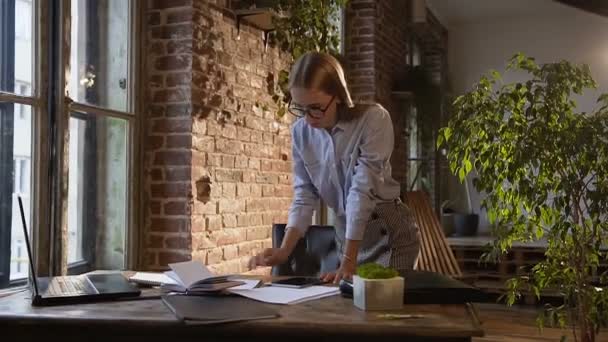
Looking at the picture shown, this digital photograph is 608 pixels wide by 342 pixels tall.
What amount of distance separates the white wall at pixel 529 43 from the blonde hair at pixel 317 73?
5590 mm

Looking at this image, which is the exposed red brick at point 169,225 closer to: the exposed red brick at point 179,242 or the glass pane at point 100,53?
the exposed red brick at point 179,242

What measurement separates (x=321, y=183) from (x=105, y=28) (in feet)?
3.91

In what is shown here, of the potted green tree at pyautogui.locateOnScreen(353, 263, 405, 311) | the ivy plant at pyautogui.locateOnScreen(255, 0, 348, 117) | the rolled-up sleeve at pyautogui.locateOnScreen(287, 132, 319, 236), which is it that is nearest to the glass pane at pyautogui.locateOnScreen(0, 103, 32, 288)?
the rolled-up sleeve at pyautogui.locateOnScreen(287, 132, 319, 236)

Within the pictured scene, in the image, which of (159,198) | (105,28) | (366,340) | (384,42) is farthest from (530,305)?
(366,340)

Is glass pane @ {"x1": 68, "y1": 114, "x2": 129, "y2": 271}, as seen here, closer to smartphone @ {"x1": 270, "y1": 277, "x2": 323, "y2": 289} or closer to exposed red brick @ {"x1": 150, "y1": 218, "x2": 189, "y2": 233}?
exposed red brick @ {"x1": 150, "y1": 218, "x2": 189, "y2": 233}

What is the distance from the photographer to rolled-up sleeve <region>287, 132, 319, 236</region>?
2.06 meters

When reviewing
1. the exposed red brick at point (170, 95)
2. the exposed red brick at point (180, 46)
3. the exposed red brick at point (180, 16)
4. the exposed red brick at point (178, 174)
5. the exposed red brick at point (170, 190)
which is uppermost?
the exposed red brick at point (180, 16)

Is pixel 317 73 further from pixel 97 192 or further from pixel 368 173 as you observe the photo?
pixel 97 192

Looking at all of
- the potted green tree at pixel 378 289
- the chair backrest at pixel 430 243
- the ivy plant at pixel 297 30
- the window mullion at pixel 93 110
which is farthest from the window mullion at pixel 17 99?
the chair backrest at pixel 430 243

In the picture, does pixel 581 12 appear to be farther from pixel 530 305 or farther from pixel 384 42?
pixel 530 305

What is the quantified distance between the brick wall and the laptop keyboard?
108 centimetres

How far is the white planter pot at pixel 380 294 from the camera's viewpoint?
1345 millimetres

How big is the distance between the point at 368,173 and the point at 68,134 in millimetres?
1094

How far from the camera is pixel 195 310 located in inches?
51.5
